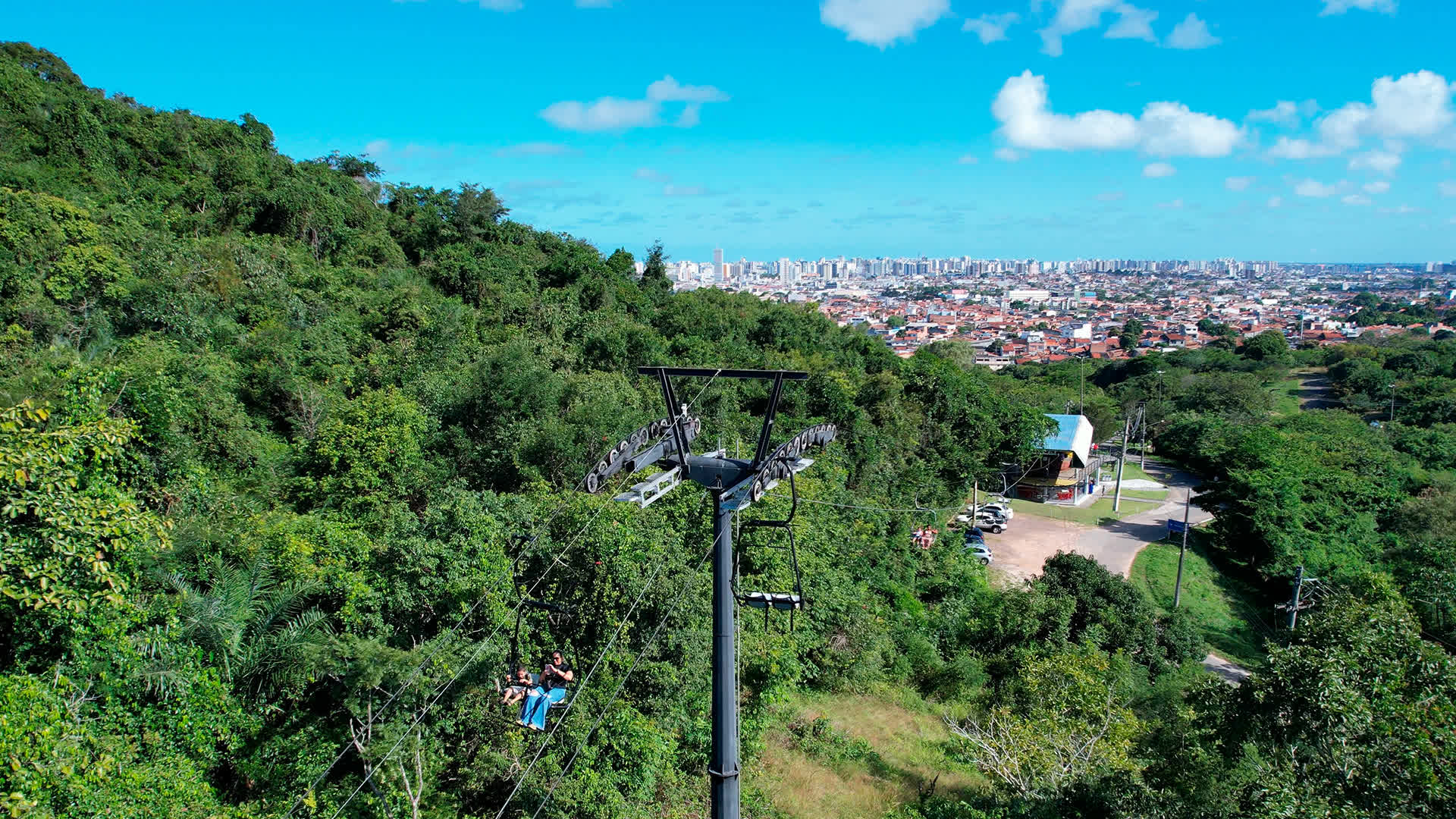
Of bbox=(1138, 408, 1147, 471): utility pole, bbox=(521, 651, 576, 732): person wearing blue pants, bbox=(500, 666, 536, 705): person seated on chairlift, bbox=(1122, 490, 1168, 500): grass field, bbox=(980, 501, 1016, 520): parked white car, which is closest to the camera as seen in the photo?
bbox=(521, 651, 576, 732): person wearing blue pants

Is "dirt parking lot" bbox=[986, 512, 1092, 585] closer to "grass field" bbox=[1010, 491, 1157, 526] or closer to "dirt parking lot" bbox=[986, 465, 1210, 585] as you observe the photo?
"dirt parking lot" bbox=[986, 465, 1210, 585]

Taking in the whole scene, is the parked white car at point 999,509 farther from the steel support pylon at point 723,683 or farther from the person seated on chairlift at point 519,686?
the steel support pylon at point 723,683

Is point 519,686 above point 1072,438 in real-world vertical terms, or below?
above

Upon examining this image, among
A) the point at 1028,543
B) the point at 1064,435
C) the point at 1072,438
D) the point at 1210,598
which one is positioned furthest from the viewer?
the point at 1064,435

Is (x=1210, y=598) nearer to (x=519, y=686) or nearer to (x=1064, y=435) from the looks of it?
(x=1064, y=435)

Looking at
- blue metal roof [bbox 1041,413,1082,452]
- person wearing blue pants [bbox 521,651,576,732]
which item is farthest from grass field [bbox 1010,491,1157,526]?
person wearing blue pants [bbox 521,651,576,732]

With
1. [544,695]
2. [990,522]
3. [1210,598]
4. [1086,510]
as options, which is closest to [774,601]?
[544,695]

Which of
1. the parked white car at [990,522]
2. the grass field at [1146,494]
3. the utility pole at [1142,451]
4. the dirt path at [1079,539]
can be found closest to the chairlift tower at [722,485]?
the dirt path at [1079,539]
